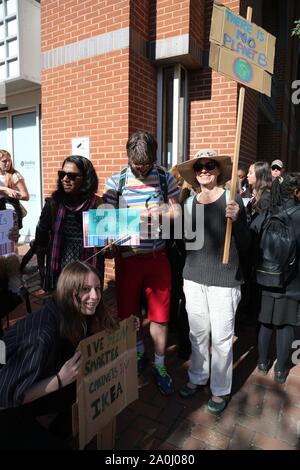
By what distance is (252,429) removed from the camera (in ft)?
7.56

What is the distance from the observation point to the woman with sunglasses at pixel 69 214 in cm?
249

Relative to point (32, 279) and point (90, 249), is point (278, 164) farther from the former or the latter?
point (32, 279)

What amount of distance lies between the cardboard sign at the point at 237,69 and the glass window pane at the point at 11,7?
15.7 ft

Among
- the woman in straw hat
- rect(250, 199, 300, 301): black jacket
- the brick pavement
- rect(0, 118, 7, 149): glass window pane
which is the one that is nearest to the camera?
the brick pavement

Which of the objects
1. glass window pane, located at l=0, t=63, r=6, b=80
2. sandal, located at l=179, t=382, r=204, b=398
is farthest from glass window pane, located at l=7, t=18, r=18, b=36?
sandal, located at l=179, t=382, r=204, b=398

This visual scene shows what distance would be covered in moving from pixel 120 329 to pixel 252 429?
1.20m

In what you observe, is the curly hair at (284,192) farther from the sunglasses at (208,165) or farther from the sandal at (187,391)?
the sandal at (187,391)

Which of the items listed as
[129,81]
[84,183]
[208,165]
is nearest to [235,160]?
[208,165]

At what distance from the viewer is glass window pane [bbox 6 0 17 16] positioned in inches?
211

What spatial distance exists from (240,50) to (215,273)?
146cm

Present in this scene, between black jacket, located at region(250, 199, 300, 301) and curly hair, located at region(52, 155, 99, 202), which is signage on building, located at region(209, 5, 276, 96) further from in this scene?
curly hair, located at region(52, 155, 99, 202)

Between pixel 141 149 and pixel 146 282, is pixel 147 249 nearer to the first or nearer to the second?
pixel 146 282

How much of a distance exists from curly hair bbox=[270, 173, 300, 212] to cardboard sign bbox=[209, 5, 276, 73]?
0.89 metres
